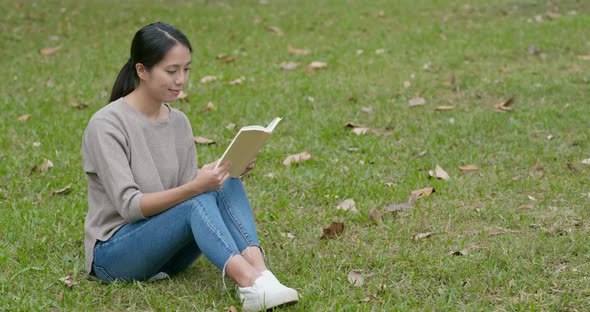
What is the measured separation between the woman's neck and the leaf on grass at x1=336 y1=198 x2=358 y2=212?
132 cm

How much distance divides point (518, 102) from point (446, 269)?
10.4 ft

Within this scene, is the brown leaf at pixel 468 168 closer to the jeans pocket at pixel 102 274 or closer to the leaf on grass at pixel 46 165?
the jeans pocket at pixel 102 274

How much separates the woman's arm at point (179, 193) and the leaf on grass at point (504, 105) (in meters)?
3.53

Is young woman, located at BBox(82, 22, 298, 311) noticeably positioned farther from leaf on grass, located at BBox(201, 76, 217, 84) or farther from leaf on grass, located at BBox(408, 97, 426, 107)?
leaf on grass, located at BBox(201, 76, 217, 84)

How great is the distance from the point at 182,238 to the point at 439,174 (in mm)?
2091

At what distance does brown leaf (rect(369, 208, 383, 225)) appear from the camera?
13.3 feet

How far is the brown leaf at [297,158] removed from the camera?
506cm

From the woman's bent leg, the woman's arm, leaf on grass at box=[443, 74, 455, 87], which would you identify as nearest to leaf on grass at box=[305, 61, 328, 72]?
leaf on grass at box=[443, 74, 455, 87]

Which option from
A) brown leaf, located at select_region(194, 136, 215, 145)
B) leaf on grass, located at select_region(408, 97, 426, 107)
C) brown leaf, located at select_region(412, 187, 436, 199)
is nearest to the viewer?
brown leaf, located at select_region(412, 187, 436, 199)

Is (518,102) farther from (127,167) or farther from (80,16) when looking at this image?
(80,16)

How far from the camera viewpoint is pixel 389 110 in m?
6.14

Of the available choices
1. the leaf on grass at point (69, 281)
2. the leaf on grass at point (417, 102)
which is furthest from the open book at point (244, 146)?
the leaf on grass at point (417, 102)

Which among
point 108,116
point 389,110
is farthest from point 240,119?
point 108,116

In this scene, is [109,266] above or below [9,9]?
above
